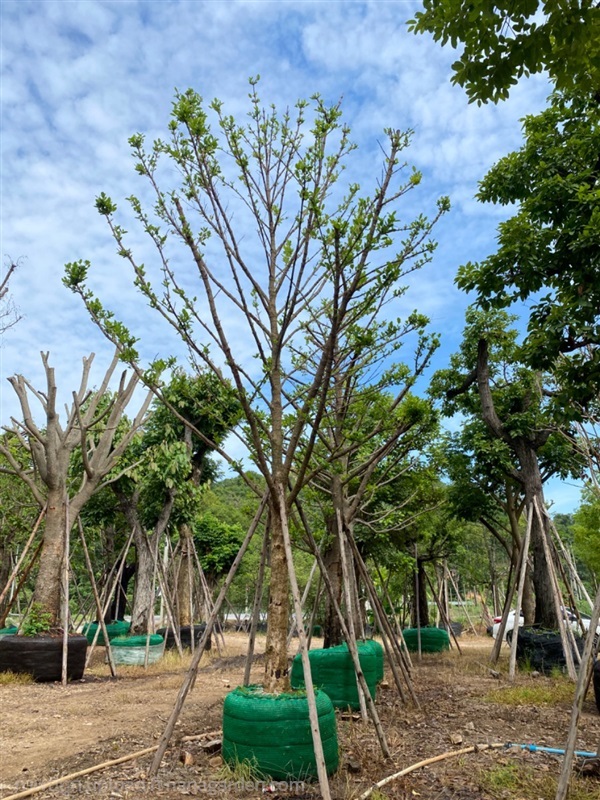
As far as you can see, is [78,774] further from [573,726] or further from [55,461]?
[55,461]

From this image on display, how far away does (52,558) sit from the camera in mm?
10797

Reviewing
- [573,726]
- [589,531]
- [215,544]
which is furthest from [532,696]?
[215,544]

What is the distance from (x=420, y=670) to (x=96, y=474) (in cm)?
771

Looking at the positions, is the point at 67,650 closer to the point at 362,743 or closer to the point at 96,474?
the point at 96,474

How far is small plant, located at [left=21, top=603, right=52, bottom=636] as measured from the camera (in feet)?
32.6

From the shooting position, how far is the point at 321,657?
254 inches

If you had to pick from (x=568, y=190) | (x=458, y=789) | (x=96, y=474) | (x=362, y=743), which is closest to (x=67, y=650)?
(x=96, y=474)

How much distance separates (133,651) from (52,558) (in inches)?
122

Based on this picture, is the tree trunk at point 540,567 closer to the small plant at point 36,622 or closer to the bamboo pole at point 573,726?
the bamboo pole at point 573,726

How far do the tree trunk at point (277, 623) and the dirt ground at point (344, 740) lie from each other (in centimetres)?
71

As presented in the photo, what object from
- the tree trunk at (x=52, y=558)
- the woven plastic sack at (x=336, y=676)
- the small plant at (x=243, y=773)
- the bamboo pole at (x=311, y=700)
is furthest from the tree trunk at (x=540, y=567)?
the tree trunk at (x=52, y=558)

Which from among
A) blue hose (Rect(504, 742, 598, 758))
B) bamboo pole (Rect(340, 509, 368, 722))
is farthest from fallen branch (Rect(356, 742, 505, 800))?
bamboo pole (Rect(340, 509, 368, 722))

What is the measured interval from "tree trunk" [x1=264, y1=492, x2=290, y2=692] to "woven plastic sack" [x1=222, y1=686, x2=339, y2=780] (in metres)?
0.61

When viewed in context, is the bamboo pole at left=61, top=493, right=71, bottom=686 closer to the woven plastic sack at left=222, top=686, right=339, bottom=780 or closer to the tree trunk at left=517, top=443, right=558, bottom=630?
the woven plastic sack at left=222, top=686, right=339, bottom=780
